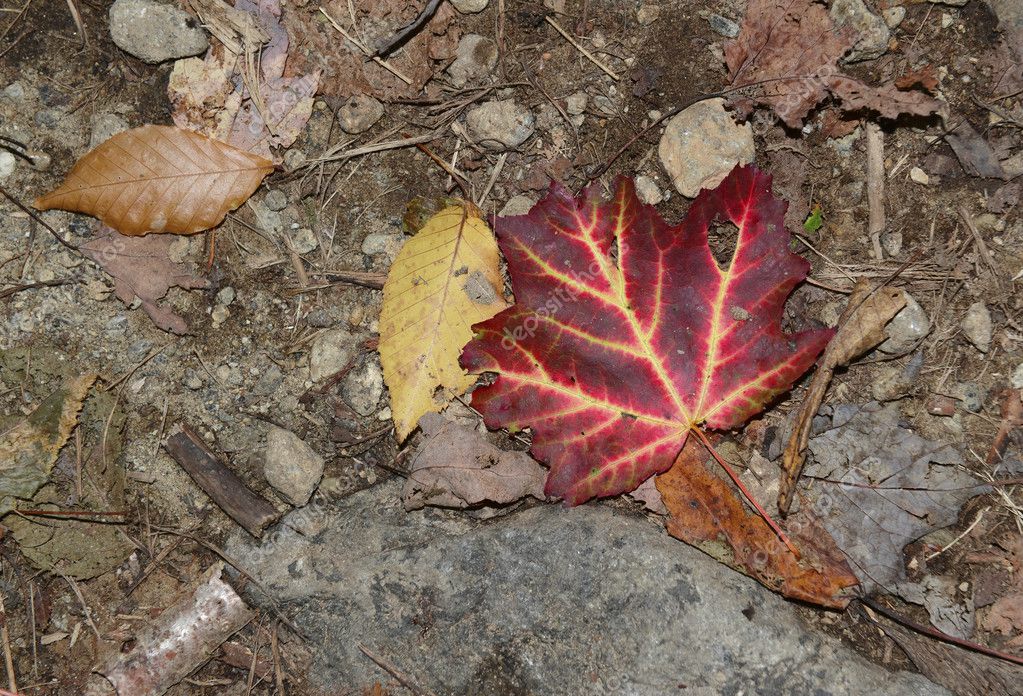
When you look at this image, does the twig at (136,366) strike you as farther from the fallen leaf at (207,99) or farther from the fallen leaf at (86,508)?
the fallen leaf at (207,99)

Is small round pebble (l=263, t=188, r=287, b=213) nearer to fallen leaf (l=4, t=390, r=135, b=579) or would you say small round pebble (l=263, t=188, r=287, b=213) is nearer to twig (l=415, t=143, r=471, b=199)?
twig (l=415, t=143, r=471, b=199)

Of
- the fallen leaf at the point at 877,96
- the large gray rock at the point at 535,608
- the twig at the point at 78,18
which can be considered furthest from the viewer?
the twig at the point at 78,18

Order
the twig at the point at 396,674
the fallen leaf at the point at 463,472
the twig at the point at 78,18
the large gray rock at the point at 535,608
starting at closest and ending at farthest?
the large gray rock at the point at 535,608, the twig at the point at 396,674, the fallen leaf at the point at 463,472, the twig at the point at 78,18

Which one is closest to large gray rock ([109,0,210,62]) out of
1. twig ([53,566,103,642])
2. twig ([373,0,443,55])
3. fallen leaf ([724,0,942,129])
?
twig ([373,0,443,55])

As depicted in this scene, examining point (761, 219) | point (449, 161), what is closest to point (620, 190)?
point (761, 219)

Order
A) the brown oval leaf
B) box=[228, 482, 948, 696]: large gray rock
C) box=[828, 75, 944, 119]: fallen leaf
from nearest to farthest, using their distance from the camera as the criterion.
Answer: box=[228, 482, 948, 696]: large gray rock, box=[828, 75, 944, 119]: fallen leaf, the brown oval leaf

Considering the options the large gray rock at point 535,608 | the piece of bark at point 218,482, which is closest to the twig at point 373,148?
the piece of bark at point 218,482

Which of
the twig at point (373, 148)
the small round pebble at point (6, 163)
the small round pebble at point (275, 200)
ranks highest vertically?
the twig at point (373, 148)
